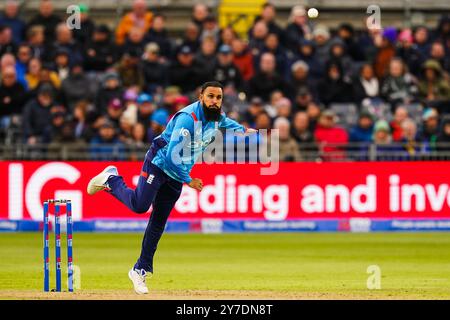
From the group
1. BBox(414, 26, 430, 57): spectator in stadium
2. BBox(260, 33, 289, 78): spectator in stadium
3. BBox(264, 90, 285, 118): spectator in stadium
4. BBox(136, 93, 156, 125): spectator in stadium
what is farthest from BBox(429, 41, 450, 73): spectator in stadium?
BBox(136, 93, 156, 125): spectator in stadium

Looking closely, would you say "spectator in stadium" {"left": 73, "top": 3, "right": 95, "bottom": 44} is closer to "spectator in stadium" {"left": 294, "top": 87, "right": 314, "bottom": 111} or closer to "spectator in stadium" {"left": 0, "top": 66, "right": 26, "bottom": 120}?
"spectator in stadium" {"left": 0, "top": 66, "right": 26, "bottom": 120}

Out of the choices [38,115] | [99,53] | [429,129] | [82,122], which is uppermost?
[99,53]

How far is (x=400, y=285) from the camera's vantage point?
1485 cm

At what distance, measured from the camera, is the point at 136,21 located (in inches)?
1102

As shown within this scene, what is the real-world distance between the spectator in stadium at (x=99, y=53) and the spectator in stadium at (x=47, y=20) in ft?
3.56

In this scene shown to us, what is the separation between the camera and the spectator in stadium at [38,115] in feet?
82.2

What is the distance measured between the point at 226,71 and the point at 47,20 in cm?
448

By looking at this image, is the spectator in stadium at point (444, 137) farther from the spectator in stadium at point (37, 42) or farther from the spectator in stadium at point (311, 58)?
the spectator in stadium at point (37, 42)

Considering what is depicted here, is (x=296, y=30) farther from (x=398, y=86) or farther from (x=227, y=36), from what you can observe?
(x=398, y=86)

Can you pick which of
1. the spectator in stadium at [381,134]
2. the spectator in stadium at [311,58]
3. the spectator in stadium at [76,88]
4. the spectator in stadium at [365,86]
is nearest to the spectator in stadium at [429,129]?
the spectator in stadium at [381,134]

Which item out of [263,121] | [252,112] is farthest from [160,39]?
[263,121]

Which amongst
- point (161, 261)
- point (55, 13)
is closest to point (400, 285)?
point (161, 261)

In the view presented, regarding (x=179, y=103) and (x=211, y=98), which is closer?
(x=211, y=98)

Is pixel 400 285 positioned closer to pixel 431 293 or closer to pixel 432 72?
pixel 431 293
